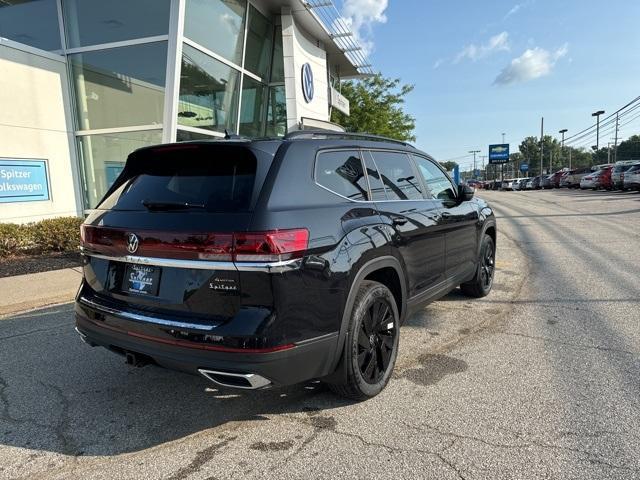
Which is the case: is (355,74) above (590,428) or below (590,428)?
above

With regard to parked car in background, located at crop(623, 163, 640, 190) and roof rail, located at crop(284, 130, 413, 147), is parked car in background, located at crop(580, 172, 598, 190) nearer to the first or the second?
parked car in background, located at crop(623, 163, 640, 190)

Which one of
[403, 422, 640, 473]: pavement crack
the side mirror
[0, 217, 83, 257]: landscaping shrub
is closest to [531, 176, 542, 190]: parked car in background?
[0, 217, 83, 257]: landscaping shrub

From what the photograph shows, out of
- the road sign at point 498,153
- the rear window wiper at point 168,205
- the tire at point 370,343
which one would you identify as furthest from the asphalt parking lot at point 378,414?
the road sign at point 498,153

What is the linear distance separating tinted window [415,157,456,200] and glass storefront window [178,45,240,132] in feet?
26.1

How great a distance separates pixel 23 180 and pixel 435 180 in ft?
29.9

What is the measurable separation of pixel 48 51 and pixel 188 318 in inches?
459

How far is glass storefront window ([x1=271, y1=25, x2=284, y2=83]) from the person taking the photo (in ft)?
53.7

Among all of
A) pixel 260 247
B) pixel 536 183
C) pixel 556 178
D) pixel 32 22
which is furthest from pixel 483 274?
pixel 536 183

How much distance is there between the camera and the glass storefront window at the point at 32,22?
38.2ft

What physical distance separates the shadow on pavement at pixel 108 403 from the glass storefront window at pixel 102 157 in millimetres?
7947

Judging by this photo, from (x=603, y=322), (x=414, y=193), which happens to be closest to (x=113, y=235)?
(x=414, y=193)

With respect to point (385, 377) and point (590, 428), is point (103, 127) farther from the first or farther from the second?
point (590, 428)

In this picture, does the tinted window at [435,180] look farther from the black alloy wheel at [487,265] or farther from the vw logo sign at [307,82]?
the vw logo sign at [307,82]

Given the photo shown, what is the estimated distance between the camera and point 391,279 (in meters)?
3.66
